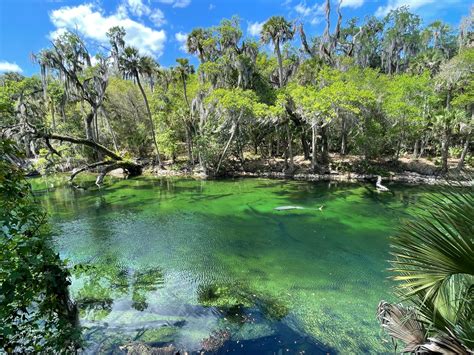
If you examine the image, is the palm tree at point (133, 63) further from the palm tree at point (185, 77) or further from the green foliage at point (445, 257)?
the green foliage at point (445, 257)

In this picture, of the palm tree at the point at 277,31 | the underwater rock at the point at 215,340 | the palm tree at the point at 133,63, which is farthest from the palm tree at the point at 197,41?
the underwater rock at the point at 215,340

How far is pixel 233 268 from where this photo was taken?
8133mm

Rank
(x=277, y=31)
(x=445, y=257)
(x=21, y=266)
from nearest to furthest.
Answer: (x=445, y=257) < (x=21, y=266) < (x=277, y=31)

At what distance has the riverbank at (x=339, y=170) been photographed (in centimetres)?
2142

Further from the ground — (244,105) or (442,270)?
(244,105)

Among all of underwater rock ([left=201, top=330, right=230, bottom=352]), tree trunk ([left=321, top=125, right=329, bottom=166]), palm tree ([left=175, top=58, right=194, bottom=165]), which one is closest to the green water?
underwater rock ([left=201, top=330, right=230, bottom=352])

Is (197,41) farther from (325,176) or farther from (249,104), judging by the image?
(325,176)

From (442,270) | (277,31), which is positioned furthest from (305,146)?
(442,270)

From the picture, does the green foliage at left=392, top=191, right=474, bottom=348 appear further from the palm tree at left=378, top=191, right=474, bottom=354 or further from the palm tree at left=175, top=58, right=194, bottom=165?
the palm tree at left=175, top=58, right=194, bottom=165

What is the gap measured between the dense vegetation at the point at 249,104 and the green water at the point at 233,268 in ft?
22.1

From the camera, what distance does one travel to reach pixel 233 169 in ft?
82.7

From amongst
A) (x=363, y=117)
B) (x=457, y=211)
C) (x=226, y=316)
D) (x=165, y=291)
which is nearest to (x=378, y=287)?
(x=226, y=316)

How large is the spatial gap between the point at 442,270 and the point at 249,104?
61.7 ft

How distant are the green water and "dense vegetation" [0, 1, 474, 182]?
6724mm
